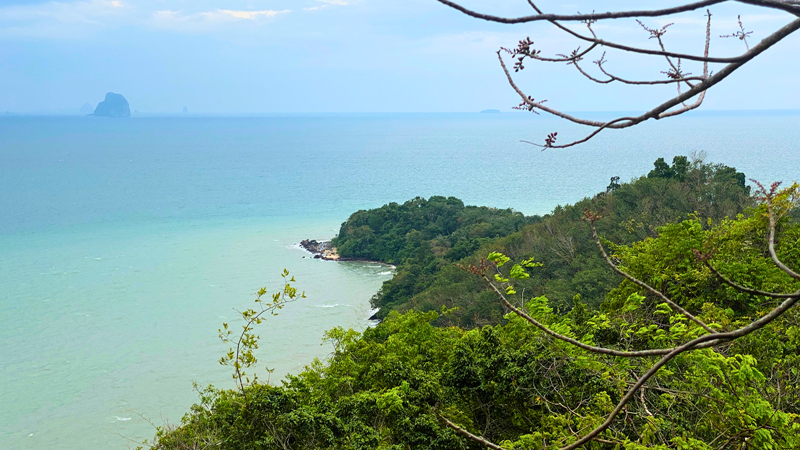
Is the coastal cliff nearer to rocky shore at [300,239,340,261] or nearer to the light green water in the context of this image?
rocky shore at [300,239,340,261]

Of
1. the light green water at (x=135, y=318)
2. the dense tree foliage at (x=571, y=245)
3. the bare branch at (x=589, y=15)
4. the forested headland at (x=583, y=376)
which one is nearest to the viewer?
the bare branch at (x=589, y=15)

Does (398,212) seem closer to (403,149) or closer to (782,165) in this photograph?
(782,165)

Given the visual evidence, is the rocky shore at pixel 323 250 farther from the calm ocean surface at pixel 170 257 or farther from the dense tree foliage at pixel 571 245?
the dense tree foliage at pixel 571 245

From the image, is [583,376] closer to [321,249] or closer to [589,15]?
[589,15]

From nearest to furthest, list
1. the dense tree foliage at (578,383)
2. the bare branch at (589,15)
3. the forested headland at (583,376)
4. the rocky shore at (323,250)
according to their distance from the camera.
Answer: the bare branch at (589,15)
the forested headland at (583,376)
the dense tree foliage at (578,383)
the rocky shore at (323,250)

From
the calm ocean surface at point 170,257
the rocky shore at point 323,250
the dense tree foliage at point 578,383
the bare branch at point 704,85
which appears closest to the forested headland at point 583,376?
the dense tree foliage at point 578,383

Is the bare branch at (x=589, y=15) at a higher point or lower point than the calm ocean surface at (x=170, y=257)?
higher
